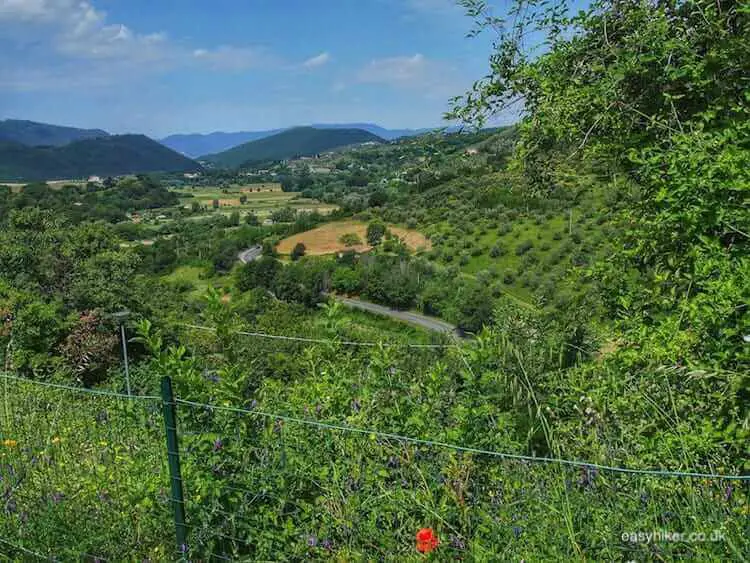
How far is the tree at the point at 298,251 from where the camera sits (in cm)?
6079

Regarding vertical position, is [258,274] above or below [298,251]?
below

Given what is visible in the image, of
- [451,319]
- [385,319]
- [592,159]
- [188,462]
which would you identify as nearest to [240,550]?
[188,462]

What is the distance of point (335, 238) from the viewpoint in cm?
6297

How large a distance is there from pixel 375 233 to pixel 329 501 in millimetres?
55527

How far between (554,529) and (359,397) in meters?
1.11

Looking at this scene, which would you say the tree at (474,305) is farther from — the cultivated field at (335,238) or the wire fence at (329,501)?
the wire fence at (329,501)

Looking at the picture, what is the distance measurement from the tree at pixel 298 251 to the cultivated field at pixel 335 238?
1.41 ft

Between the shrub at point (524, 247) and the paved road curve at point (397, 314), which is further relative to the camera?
the paved road curve at point (397, 314)

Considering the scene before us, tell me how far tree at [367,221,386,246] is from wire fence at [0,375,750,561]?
53.4 metres

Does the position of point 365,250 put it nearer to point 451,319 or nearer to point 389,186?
point 451,319

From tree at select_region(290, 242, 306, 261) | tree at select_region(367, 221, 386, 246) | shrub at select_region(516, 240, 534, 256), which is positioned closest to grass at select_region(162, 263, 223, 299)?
tree at select_region(290, 242, 306, 261)

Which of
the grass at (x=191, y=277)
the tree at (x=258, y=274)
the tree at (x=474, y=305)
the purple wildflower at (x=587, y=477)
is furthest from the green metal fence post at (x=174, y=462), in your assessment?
the grass at (x=191, y=277)

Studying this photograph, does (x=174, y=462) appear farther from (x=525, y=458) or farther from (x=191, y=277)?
(x=191, y=277)

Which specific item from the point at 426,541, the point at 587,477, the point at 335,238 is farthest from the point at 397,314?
the point at 426,541
